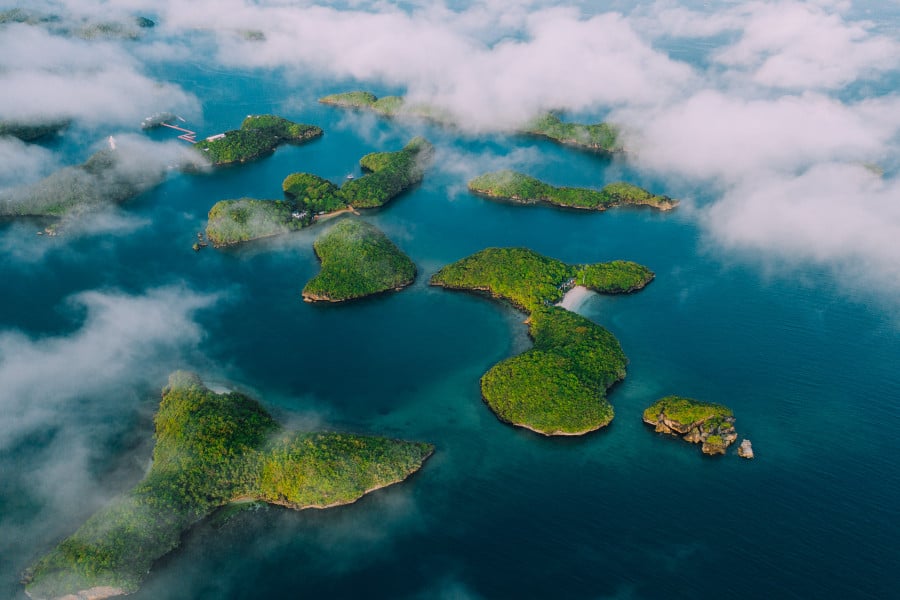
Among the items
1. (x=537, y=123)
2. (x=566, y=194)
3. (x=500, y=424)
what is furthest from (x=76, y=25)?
(x=500, y=424)

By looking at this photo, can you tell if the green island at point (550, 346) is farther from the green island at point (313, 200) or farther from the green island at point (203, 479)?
the green island at point (313, 200)

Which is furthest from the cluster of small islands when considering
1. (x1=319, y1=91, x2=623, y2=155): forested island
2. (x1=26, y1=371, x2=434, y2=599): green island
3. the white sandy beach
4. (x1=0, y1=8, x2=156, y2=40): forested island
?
(x1=0, y1=8, x2=156, y2=40): forested island

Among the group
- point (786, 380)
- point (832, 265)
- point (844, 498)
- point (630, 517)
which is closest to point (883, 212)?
point (832, 265)

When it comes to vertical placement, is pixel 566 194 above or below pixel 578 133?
below

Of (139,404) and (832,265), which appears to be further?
(832,265)

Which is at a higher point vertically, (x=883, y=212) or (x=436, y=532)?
(x=883, y=212)

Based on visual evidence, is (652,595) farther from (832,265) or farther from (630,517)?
(832,265)

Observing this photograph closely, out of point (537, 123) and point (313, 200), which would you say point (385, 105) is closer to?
point (537, 123)
